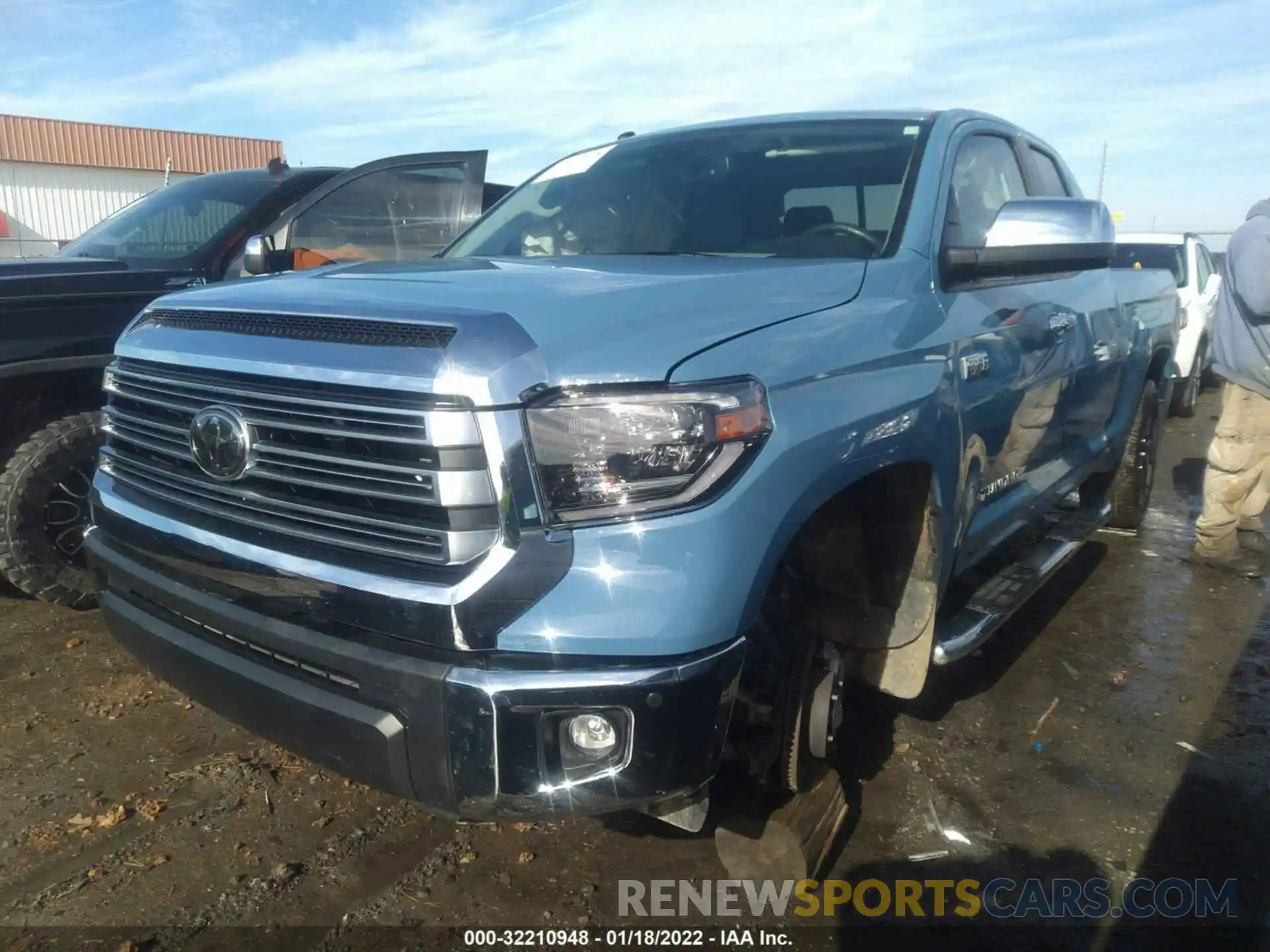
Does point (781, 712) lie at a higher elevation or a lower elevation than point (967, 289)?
lower

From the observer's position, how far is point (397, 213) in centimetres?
494

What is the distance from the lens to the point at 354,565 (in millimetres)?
1935

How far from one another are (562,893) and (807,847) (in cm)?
61

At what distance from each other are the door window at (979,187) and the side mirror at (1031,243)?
5.9 inches

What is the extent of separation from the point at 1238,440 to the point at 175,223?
220 inches

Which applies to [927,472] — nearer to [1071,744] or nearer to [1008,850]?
[1008,850]

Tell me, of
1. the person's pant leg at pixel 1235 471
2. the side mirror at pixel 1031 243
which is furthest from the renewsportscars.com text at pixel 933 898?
the person's pant leg at pixel 1235 471

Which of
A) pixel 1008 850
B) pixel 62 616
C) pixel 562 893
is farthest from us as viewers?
pixel 62 616

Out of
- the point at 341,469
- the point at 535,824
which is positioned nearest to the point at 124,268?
the point at 341,469

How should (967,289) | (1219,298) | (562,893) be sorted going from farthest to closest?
(1219,298) < (967,289) < (562,893)

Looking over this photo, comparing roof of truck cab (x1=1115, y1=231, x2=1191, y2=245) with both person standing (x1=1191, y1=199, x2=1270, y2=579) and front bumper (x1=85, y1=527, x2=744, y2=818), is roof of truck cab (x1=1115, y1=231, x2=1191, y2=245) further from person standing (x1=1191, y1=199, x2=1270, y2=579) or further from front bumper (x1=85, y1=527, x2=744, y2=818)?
front bumper (x1=85, y1=527, x2=744, y2=818)

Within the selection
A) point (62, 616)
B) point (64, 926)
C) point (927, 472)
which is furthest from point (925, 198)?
point (62, 616)

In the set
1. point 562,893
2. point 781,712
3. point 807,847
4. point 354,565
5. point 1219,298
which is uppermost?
point 1219,298

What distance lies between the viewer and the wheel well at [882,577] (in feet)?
7.99
